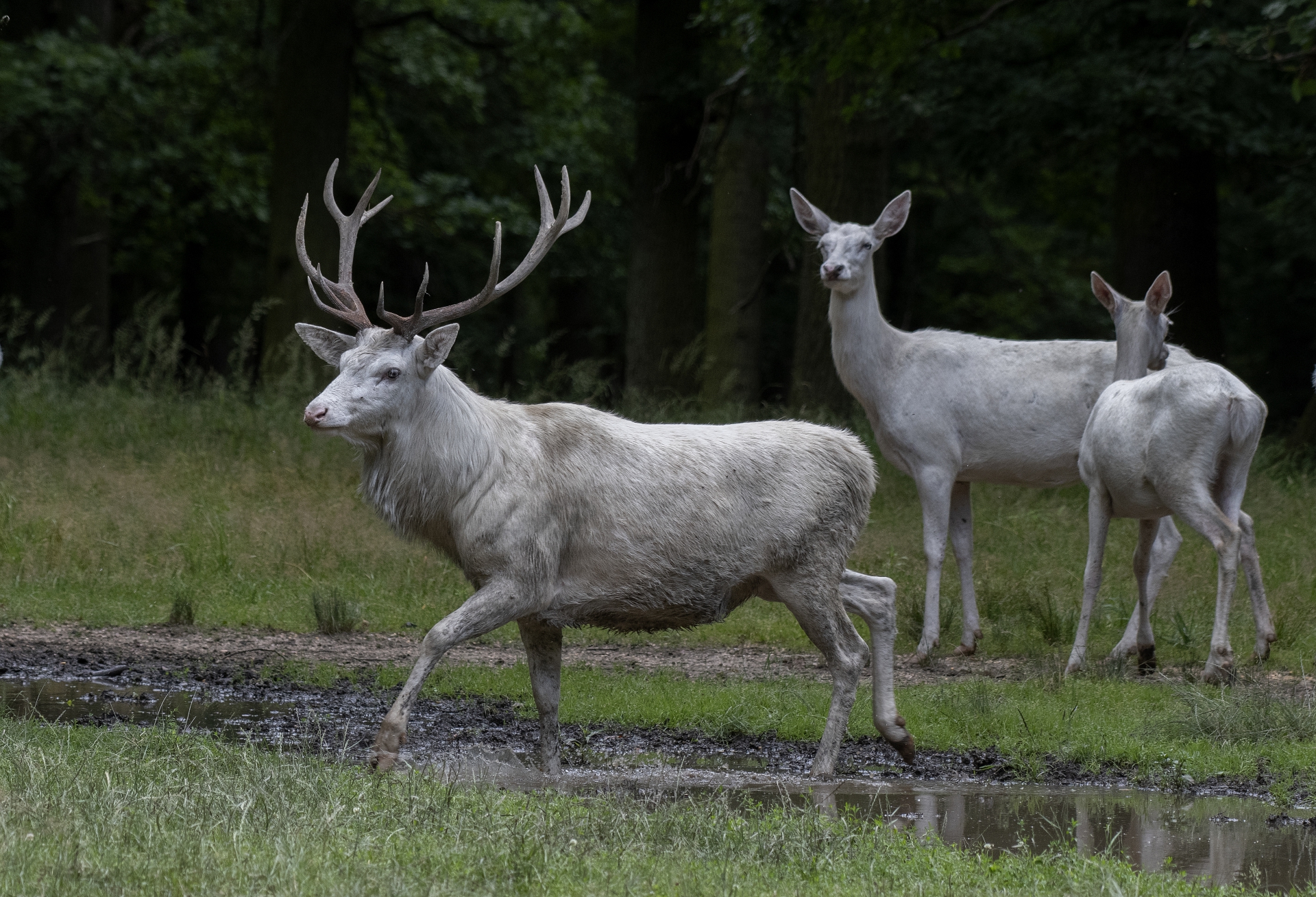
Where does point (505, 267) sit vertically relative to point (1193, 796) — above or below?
above

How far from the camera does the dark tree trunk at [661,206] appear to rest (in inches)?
740

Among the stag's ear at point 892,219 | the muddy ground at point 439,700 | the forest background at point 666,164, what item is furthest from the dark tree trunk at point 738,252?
the muddy ground at point 439,700

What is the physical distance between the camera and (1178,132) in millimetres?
15969

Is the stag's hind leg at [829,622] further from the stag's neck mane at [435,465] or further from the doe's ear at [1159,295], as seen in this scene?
the doe's ear at [1159,295]

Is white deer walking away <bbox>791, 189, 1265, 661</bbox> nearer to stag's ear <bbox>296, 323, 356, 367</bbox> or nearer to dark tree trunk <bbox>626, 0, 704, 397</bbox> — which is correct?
stag's ear <bbox>296, 323, 356, 367</bbox>

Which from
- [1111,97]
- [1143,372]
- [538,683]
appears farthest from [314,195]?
[538,683]

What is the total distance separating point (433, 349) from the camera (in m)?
6.62

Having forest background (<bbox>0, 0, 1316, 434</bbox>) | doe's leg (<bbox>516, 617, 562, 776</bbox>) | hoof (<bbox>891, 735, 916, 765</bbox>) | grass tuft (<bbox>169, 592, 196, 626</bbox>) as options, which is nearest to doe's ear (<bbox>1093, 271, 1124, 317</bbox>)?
forest background (<bbox>0, 0, 1316, 434</bbox>)

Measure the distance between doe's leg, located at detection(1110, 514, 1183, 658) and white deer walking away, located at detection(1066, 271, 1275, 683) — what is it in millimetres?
72

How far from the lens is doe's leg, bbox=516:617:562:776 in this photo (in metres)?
6.75

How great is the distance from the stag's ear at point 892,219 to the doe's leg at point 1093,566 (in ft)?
8.07

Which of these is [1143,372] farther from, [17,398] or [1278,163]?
[17,398]

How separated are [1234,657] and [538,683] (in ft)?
15.4

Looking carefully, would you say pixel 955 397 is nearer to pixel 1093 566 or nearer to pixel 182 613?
pixel 1093 566
